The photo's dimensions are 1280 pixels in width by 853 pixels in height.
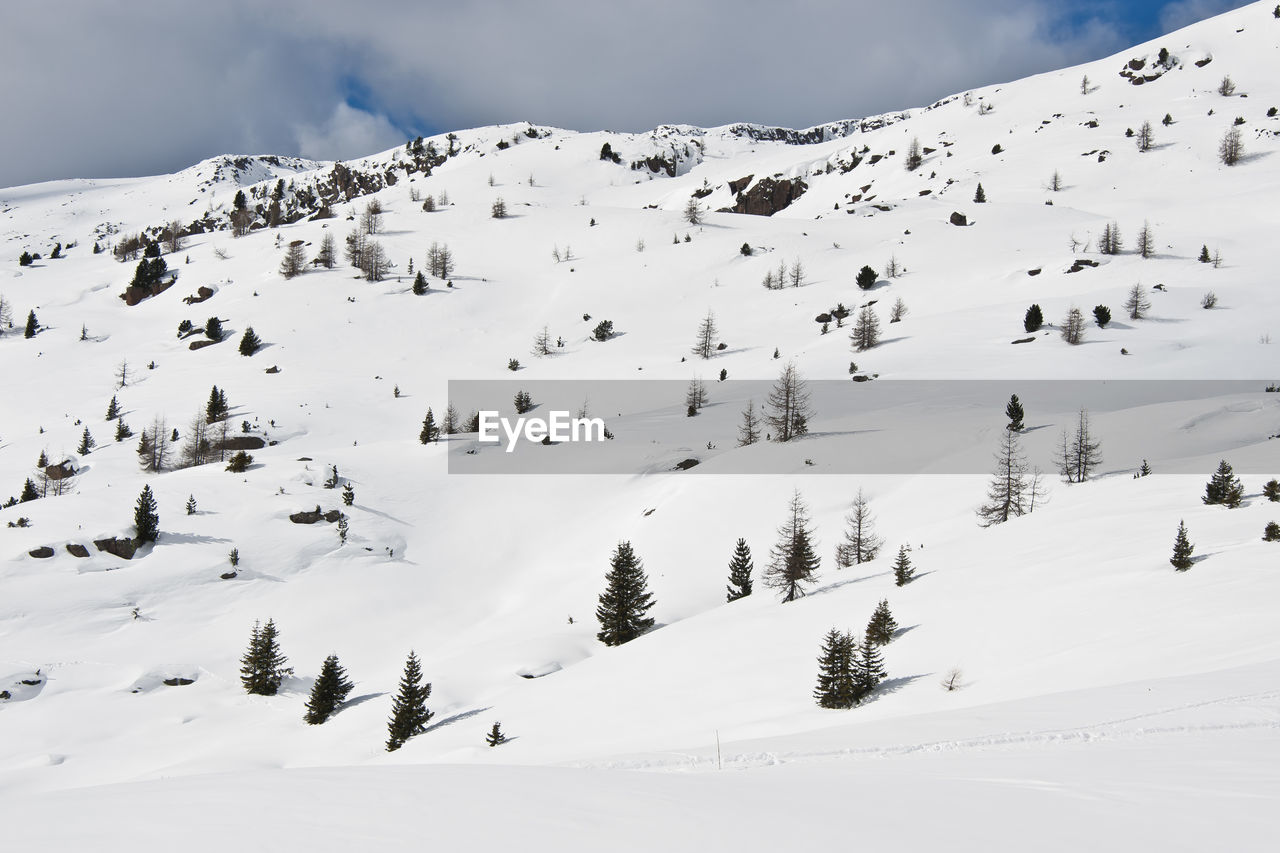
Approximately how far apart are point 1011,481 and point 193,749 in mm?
38514

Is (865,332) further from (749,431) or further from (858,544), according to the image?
(858,544)

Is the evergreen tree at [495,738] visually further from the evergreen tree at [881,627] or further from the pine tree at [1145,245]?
the pine tree at [1145,245]

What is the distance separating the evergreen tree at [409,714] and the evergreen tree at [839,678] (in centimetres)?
1528

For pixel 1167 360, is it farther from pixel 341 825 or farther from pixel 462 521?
pixel 341 825

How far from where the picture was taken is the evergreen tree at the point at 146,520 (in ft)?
128

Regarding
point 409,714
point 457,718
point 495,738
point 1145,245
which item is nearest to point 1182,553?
point 495,738

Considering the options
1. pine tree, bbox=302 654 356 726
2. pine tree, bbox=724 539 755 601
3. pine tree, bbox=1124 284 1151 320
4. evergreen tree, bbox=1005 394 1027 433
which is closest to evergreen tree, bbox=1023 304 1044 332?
pine tree, bbox=1124 284 1151 320

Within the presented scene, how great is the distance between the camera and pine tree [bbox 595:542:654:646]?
105 feet

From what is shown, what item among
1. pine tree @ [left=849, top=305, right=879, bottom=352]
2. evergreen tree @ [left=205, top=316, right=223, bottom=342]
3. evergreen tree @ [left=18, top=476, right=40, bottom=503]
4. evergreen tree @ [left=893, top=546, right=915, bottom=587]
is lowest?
evergreen tree @ [left=893, top=546, right=915, bottom=587]

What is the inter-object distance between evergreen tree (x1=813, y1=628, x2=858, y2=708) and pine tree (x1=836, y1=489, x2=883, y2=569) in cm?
1636

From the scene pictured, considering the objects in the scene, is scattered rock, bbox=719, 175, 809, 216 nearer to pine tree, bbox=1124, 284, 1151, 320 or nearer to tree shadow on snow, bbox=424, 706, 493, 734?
pine tree, bbox=1124, 284, 1151, 320

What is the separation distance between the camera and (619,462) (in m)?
51.8

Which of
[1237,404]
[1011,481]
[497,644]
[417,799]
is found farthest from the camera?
[1237,404]

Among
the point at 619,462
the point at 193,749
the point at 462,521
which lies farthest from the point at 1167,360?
the point at 193,749
